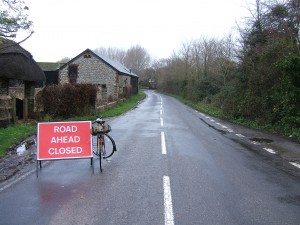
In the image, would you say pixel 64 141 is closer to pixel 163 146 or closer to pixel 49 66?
pixel 163 146

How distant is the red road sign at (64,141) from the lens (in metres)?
7.81

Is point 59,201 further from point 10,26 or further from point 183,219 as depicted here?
point 10,26

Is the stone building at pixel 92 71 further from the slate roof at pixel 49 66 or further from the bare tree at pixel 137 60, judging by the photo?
the bare tree at pixel 137 60

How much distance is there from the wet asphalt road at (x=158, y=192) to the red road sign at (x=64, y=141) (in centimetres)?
45

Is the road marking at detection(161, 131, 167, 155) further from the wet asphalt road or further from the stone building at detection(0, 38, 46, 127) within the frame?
the stone building at detection(0, 38, 46, 127)

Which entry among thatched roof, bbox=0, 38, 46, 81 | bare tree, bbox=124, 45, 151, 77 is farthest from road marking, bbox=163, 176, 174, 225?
bare tree, bbox=124, 45, 151, 77

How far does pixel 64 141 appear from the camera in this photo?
7.90m

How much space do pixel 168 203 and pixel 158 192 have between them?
0.64 m

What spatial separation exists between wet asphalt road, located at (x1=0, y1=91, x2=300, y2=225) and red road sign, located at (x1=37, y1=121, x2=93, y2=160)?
1.48ft

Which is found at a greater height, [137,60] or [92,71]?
[137,60]

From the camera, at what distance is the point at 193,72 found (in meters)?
54.5

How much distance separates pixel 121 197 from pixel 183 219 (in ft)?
4.76

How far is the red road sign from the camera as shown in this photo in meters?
7.81

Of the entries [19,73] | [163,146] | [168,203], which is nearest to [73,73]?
[19,73]
